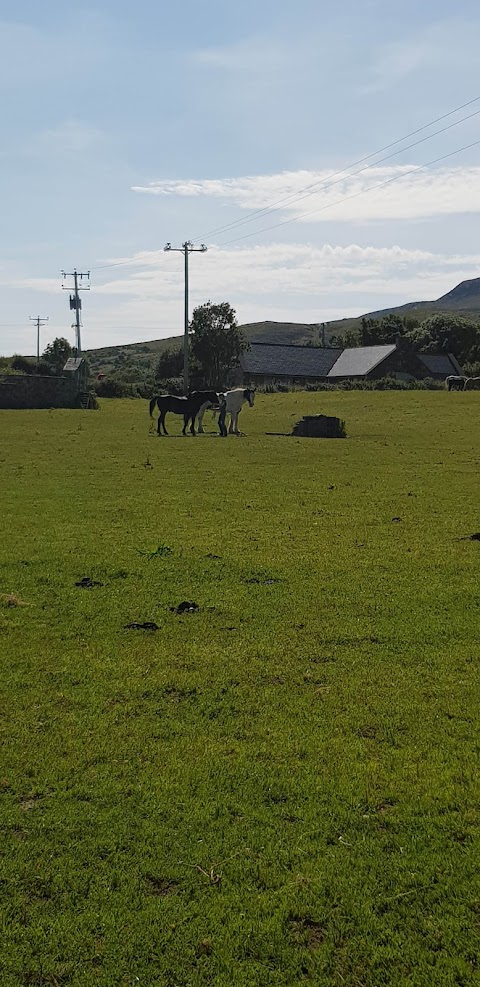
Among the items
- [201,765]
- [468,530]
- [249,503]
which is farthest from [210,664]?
[249,503]

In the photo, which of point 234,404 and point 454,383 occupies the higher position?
point 454,383

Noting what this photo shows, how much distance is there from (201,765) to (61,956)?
5.27 feet

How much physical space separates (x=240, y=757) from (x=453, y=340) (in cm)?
9743

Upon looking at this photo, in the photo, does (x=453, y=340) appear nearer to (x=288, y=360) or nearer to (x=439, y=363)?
(x=439, y=363)

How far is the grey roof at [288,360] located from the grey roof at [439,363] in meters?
10.3

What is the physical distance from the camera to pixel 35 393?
176 ft

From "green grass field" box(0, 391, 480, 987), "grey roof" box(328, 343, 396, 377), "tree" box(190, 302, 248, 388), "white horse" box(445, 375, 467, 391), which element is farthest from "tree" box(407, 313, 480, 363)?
"green grass field" box(0, 391, 480, 987)

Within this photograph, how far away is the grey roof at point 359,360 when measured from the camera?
8387cm

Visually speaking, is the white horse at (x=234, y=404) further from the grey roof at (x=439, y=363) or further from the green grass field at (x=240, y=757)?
the grey roof at (x=439, y=363)

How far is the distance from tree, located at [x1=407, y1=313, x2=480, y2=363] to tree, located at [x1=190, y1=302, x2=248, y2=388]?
77.2 ft

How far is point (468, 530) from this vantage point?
11.9 m

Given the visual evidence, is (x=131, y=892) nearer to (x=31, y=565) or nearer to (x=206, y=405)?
(x=31, y=565)

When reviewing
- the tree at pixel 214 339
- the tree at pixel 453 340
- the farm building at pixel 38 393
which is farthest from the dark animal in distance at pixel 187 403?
the tree at pixel 453 340

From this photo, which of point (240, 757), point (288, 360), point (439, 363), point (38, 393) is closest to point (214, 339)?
point (288, 360)
